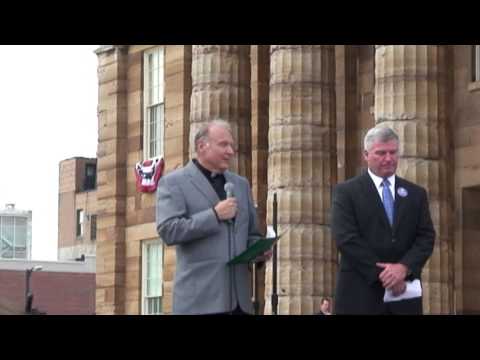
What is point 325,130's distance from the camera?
3406cm

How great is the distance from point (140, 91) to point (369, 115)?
32.1 feet

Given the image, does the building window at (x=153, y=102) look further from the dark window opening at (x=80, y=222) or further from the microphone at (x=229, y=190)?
the dark window opening at (x=80, y=222)

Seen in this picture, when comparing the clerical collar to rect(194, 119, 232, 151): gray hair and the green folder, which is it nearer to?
rect(194, 119, 232, 151): gray hair

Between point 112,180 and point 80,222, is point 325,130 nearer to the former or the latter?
point 112,180

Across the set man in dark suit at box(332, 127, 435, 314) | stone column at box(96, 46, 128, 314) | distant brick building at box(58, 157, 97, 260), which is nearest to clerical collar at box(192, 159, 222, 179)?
man in dark suit at box(332, 127, 435, 314)

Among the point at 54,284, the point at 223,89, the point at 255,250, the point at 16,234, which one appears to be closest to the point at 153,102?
the point at 223,89

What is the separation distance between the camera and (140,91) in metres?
44.1

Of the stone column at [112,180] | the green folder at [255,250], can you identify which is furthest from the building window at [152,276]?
the green folder at [255,250]

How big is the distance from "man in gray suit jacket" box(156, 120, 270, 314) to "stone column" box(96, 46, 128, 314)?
32310 millimetres

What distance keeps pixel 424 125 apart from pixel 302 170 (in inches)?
165

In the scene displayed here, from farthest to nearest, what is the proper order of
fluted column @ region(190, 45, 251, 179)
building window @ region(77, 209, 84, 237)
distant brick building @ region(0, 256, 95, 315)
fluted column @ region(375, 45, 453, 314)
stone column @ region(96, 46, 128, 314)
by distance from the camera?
building window @ region(77, 209, 84, 237) < distant brick building @ region(0, 256, 95, 315) < stone column @ region(96, 46, 128, 314) < fluted column @ region(190, 45, 251, 179) < fluted column @ region(375, 45, 453, 314)

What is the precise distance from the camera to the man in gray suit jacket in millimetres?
11758
